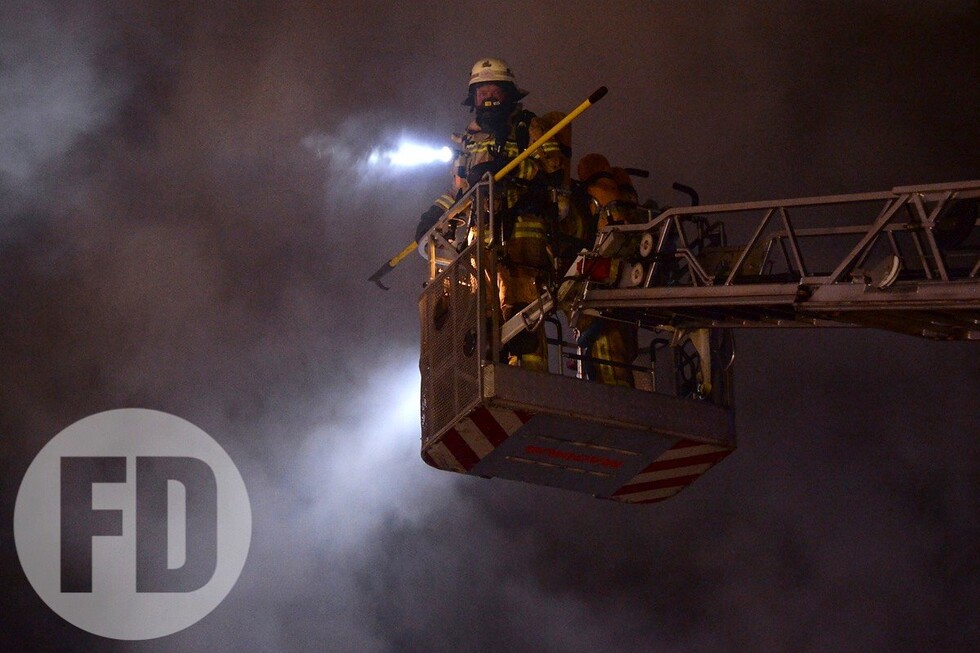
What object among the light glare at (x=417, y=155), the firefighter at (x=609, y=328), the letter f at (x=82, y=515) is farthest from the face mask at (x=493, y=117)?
the letter f at (x=82, y=515)

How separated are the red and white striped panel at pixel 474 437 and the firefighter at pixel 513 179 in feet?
2.39

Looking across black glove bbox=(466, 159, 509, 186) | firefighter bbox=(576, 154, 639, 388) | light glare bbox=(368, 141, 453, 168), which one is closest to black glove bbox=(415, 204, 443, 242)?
black glove bbox=(466, 159, 509, 186)

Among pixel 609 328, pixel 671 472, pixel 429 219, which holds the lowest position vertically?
pixel 671 472

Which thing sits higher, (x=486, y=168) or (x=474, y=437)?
(x=486, y=168)

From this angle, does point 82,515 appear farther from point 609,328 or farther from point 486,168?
point 609,328

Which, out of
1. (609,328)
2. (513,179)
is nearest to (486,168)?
(513,179)

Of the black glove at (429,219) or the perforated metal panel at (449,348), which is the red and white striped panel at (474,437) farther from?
the black glove at (429,219)

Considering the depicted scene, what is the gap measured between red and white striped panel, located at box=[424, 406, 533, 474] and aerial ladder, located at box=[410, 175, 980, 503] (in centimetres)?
1

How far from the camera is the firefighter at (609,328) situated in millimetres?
13656

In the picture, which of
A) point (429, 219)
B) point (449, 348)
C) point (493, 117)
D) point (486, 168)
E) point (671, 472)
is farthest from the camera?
point (493, 117)

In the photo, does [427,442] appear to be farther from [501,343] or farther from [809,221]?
[809,221]

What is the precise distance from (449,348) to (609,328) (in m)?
1.29

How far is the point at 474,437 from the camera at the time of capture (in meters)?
13.0

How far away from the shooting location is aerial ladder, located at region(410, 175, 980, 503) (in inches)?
455
